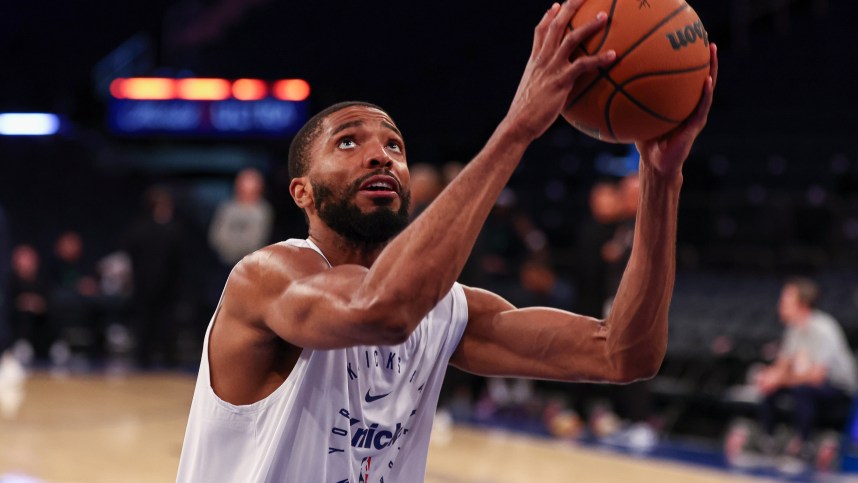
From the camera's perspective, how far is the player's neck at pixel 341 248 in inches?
97.6

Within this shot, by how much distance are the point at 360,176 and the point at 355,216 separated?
3.5 inches

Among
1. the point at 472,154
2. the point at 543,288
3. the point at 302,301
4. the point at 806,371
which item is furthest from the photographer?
the point at 472,154

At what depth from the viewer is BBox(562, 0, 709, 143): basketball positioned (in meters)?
2.18

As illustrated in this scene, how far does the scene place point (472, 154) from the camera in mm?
13945

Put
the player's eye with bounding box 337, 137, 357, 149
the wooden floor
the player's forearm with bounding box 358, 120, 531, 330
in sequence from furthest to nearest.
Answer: the wooden floor → the player's eye with bounding box 337, 137, 357, 149 → the player's forearm with bounding box 358, 120, 531, 330

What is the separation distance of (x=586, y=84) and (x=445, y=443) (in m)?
6.10

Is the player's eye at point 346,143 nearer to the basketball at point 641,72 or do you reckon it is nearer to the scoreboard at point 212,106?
the basketball at point 641,72

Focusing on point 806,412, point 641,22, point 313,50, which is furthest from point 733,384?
point 313,50

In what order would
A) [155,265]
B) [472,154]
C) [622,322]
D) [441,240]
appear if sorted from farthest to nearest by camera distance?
1. [472,154]
2. [155,265]
3. [622,322]
4. [441,240]

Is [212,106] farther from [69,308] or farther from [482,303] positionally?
[482,303]

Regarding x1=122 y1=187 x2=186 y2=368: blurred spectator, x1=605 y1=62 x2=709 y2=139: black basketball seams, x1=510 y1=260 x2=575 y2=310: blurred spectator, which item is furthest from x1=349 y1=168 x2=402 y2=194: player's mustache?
x1=122 y1=187 x2=186 y2=368: blurred spectator

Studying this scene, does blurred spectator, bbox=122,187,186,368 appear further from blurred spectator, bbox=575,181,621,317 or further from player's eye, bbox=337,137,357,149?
player's eye, bbox=337,137,357,149

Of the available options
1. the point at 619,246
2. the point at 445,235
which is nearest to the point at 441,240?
the point at 445,235

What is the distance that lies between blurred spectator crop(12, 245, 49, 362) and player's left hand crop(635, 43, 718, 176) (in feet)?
39.5
